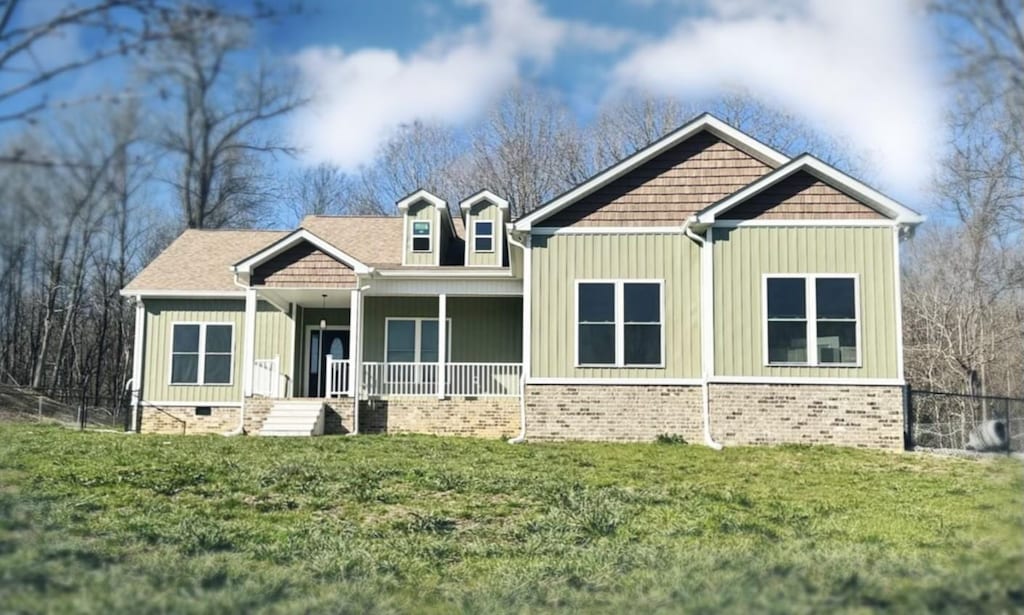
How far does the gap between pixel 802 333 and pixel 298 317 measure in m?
10.6

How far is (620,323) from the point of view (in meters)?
15.0

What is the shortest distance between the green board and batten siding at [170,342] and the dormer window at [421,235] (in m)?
3.94

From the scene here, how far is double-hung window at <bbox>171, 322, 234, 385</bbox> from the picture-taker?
1930 cm

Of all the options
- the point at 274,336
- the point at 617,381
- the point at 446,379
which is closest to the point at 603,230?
the point at 617,381

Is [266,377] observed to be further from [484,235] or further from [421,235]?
[484,235]

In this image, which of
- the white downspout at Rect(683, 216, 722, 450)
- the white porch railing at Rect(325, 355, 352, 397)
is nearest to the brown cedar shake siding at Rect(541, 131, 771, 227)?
the white downspout at Rect(683, 216, 722, 450)

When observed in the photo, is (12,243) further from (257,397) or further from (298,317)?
(298,317)

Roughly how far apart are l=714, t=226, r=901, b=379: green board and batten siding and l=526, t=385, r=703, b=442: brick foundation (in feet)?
3.01

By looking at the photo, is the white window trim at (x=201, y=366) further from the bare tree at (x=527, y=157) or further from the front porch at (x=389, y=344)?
the bare tree at (x=527, y=157)

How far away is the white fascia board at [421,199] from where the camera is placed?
19.0 meters

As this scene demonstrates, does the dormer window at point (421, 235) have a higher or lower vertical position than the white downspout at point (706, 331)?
higher

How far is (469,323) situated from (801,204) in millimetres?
7477

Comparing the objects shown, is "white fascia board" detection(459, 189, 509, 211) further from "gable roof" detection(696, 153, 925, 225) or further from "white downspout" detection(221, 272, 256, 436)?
"gable roof" detection(696, 153, 925, 225)

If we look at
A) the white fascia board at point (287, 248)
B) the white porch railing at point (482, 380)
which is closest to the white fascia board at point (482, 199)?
the white fascia board at point (287, 248)
